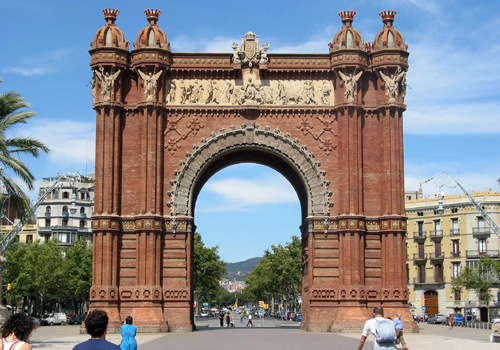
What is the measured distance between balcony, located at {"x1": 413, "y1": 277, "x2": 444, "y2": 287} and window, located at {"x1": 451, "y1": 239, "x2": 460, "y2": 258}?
9.78ft

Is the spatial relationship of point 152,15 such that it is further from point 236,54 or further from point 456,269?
point 456,269

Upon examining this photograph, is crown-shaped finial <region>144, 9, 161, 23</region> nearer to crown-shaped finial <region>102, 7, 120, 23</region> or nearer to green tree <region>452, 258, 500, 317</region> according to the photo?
crown-shaped finial <region>102, 7, 120, 23</region>

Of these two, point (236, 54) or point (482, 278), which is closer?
point (236, 54)

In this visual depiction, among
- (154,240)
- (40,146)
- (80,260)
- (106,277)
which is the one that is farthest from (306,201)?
(80,260)

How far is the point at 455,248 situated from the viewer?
7794cm

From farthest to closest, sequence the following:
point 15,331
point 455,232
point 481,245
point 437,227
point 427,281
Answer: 1. point 437,227
2. point 427,281
3. point 455,232
4. point 481,245
5. point 15,331

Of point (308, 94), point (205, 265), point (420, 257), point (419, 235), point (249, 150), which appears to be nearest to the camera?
point (308, 94)

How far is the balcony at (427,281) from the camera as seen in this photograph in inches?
3083

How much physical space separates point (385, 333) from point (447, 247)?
6784 cm

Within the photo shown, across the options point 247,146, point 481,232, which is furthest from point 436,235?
point 247,146

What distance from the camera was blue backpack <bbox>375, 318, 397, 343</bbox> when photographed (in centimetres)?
1332

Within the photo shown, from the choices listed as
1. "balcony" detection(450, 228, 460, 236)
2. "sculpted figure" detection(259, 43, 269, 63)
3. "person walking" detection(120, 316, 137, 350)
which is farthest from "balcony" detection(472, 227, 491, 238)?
"person walking" detection(120, 316, 137, 350)

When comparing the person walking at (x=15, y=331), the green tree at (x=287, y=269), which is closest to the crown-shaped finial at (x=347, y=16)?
the person walking at (x=15, y=331)

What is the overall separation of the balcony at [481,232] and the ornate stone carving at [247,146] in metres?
40.8
